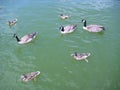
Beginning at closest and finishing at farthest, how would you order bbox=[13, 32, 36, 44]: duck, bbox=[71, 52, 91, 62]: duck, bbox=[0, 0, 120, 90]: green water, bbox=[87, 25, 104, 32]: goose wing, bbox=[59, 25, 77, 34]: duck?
bbox=[0, 0, 120, 90]: green water < bbox=[71, 52, 91, 62]: duck < bbox=[13, 32, 36, 44]: duck < bbox=[87, 25, 104, 32]: goose wing < bbox=[59, 25, 77, 34]: duck

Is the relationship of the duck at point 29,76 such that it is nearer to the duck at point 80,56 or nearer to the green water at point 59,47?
the green water at point 59,47

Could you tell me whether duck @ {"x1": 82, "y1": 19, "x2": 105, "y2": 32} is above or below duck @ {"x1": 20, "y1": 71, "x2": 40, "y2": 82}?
above

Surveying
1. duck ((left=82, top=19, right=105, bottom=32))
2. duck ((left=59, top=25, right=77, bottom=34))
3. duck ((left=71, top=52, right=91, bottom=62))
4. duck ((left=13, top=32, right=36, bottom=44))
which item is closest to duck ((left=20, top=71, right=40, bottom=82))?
duck ((left=71, top=52, right=91, bottom=62))

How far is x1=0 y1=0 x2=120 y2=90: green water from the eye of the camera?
42.9 feet

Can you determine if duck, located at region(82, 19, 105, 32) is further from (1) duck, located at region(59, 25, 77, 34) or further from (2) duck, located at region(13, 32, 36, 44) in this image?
(2) duck, located at region(13, 32, 36, 44)

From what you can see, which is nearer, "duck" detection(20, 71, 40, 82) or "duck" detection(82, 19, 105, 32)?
"duck" detection(20, 71, 40, 82)

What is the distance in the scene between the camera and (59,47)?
1609cm

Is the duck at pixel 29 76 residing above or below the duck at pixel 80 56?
below

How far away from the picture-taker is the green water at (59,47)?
42.9ft

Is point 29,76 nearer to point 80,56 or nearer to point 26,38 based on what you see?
point 80,56

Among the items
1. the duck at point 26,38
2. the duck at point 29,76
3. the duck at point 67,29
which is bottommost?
the duck at point 29,76

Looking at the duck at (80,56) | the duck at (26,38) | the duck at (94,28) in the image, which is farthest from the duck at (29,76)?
the duck at (94,28)

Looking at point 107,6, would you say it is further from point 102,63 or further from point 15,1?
point 15,1

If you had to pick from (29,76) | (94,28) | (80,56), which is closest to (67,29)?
(94,28)
